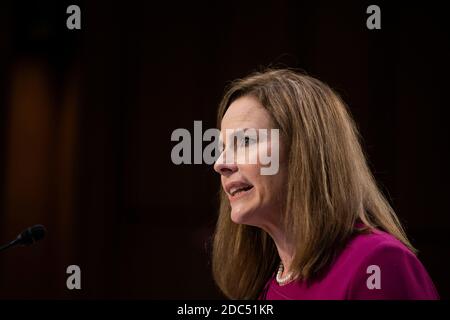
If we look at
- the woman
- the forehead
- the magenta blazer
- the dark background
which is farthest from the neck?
the dark background

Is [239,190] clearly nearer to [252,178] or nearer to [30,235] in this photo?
[252,178]

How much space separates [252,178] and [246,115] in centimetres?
15

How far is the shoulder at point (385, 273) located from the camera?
3.18 ft

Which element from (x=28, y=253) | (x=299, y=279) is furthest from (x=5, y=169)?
(x=299, y=279)

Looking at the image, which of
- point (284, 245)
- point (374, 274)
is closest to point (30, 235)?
point (284, 245)

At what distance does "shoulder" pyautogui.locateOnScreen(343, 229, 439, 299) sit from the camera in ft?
3.18

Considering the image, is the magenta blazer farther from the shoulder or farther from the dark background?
the dark background

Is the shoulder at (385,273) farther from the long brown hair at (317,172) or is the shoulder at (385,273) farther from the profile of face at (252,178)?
the profile of face at (252,178)

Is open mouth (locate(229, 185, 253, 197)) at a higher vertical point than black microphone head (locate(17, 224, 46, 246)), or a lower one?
higher

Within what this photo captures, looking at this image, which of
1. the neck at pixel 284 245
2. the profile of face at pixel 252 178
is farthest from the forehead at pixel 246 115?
the neck at pixel 284 245

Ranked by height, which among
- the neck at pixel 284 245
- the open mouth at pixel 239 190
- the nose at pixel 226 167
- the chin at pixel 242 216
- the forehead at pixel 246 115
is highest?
the forehead at pixel 246 115

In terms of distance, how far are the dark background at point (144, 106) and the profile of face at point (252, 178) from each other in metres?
0.98

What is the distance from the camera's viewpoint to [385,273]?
0.99 meters
